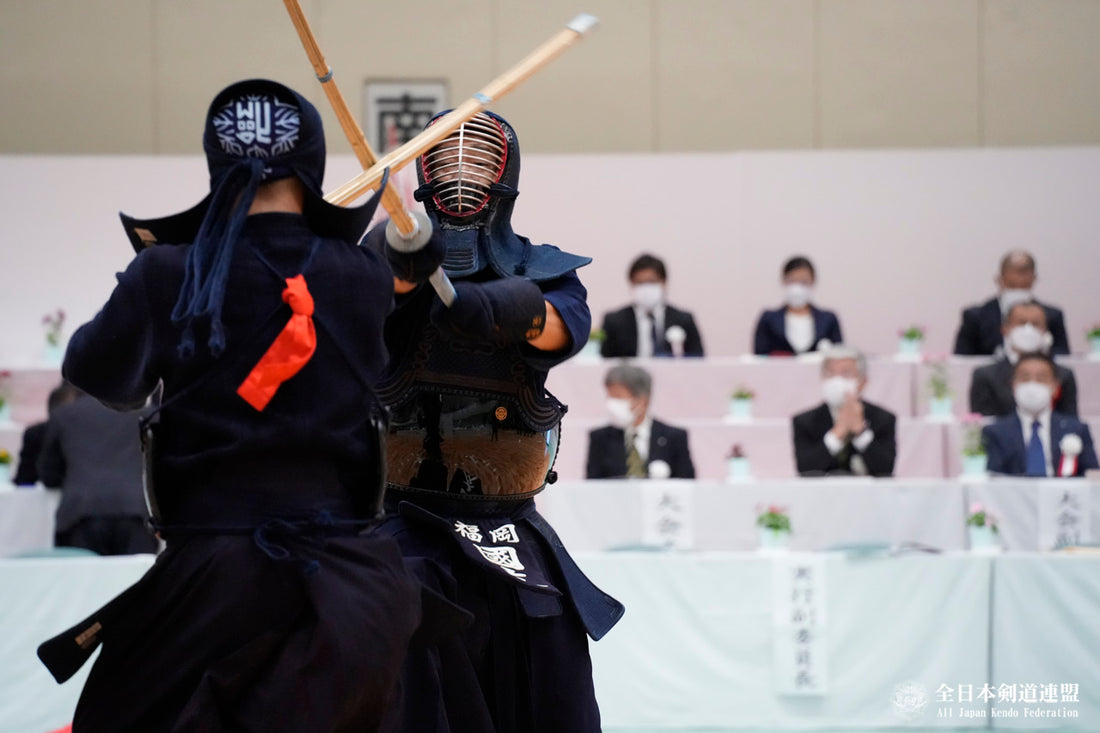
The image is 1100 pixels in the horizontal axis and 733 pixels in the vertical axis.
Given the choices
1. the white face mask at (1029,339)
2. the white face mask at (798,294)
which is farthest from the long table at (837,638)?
the white face mask at (798,294)

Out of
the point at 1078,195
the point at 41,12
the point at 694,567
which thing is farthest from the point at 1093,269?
the point at 41,12

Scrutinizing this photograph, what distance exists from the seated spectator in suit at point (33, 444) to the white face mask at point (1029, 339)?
6.02 metres

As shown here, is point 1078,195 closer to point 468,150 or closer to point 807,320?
point 807,320

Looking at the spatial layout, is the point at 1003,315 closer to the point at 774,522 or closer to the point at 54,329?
the point at 774,522

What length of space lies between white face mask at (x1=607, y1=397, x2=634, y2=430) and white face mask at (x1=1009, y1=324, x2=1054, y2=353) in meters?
3.05

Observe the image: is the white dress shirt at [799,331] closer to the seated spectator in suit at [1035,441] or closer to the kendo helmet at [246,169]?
the seated spectator in suit at [1035,441]

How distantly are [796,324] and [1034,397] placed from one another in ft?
6.27

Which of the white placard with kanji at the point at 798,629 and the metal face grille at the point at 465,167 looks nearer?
the metal face grille at the point at 465,167

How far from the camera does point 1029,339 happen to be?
8977 millimetres

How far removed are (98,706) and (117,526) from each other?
446 cm

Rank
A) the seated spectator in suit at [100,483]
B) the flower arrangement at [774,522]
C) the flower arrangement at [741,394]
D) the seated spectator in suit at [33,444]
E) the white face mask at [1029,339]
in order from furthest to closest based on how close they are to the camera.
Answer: the white face mask at [1029,339]
the flower arrangement at [741,394]
the seated spectator in suit at [33,444]
the seated spectator in suit at [100,483]
the flower arrangement at [774,522]

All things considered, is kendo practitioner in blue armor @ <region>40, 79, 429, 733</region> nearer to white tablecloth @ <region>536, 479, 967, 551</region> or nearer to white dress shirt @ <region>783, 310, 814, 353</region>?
white tablecloth @ <region>536, 479, 967, 551</region>

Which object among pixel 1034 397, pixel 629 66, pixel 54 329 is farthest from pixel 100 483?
pixel 629 66

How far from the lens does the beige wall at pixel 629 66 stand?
11227 millimetres
